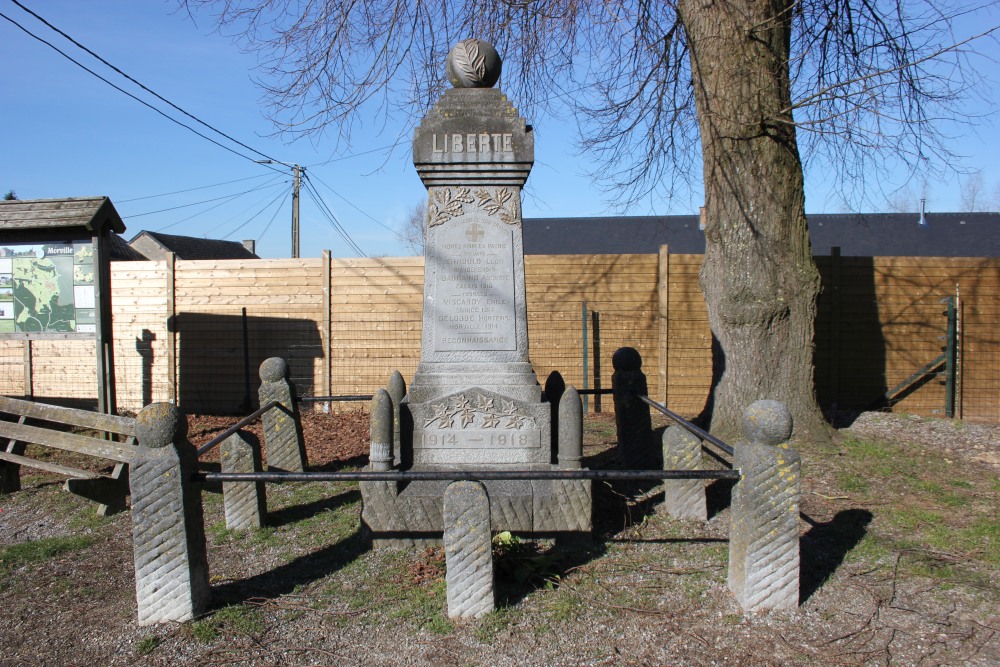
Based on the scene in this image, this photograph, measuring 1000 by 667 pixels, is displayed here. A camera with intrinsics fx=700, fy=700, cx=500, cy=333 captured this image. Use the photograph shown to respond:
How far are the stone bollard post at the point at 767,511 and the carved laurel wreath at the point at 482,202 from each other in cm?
219

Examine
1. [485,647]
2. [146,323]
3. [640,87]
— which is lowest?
[485,647]

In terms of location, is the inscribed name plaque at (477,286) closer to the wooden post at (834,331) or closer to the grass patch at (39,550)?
the grass patch at (39,550)

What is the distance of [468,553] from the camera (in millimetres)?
3658

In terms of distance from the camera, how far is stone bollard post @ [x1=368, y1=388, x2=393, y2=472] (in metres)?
4.50

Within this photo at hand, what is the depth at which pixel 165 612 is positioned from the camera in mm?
3617

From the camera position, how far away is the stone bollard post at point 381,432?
Result: 450cm

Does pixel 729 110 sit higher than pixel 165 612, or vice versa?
pixel 729 110

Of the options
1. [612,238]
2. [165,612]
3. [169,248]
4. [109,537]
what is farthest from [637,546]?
[169,248]

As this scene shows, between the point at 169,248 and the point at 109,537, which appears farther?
the point at 169,248

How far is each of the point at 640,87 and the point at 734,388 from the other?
13.2ft

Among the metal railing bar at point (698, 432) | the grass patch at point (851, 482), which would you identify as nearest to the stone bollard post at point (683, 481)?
the metal railing bar at point (698, 432)

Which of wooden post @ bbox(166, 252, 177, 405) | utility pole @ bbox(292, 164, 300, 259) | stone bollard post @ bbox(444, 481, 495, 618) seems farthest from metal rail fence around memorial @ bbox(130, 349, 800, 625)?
utility pole @ bbox(292, 164, 300, 259)

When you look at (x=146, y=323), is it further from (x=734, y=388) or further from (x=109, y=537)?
(x=734, y=388)

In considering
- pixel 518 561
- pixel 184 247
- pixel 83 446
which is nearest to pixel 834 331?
pixel 518 561
